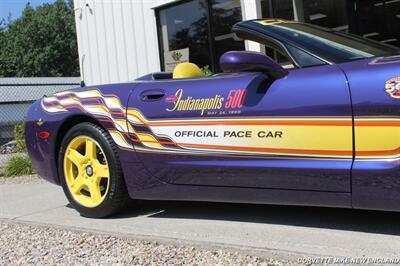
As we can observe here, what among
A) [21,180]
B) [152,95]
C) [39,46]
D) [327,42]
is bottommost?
[21,180]

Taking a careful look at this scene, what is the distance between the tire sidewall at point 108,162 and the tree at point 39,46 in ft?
147

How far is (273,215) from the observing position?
4020 mm

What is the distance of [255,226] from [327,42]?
1.31 m

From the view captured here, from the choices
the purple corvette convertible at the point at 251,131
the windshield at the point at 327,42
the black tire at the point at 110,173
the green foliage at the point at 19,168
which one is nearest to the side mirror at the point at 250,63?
the purple corvette convertible at the point at 251,131

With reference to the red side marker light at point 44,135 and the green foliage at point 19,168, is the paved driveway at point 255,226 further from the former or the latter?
the green foliage at point 19,168

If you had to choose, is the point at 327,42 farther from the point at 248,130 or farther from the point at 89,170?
the point at 89,170

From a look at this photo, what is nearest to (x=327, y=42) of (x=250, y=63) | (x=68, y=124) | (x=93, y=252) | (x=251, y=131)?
(x=250, y=63)

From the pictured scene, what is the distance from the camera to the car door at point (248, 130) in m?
3.20

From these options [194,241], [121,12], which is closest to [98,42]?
[121,12]

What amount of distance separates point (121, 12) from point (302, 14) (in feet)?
12.1

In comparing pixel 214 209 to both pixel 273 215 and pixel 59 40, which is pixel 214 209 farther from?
pixel 59 40

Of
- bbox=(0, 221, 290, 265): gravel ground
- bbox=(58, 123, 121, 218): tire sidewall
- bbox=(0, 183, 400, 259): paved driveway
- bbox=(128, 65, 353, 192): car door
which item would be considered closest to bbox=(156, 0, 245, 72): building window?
bbox=(0, 183, 400, 259): paved driveway

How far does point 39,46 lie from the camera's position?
49188 mm

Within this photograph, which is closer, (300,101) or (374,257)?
(374,257)
